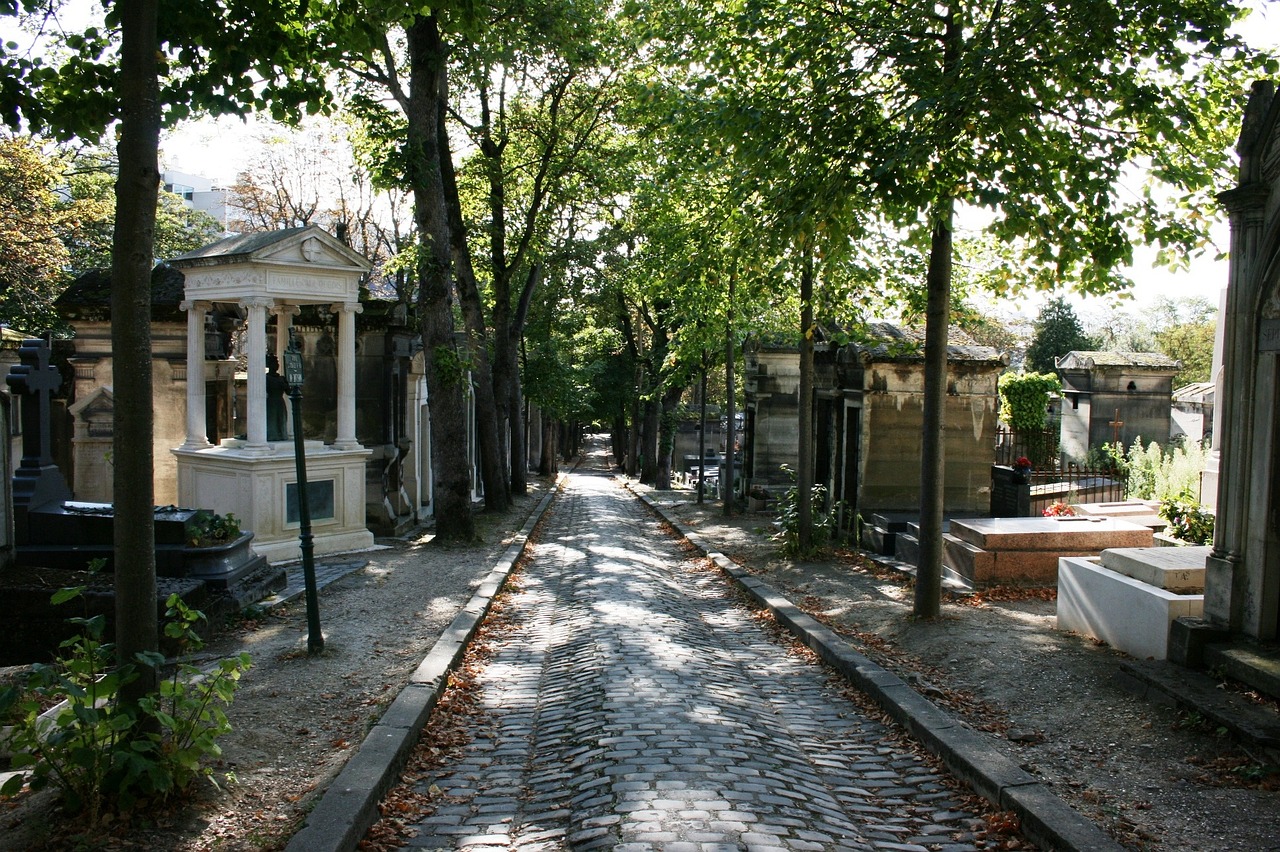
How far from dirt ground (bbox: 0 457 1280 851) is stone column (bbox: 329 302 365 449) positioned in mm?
3580

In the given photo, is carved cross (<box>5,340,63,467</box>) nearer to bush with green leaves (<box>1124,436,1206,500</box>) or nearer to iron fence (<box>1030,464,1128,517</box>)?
bush with green leaves (<box>1124,436,1206,500</box>)

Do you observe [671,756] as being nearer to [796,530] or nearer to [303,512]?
[303,512]

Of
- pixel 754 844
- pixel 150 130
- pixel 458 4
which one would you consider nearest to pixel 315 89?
pixel 458 4

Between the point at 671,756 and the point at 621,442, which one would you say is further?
the point at 621,442

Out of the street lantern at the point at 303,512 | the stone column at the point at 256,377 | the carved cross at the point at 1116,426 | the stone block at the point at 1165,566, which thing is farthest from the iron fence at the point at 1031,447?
the street lantern at the point at 303,512

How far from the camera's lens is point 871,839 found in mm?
4414

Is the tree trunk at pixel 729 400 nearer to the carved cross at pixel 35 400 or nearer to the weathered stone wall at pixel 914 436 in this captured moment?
the weathered stone wall at pixel 914 436

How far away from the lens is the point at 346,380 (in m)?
14.4

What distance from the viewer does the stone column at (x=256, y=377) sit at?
1277cm

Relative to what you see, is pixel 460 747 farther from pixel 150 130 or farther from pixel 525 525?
pixel 525 525

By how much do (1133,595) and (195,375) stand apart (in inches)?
485

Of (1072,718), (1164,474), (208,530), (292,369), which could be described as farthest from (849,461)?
(292,369)

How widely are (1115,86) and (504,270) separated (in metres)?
16.0

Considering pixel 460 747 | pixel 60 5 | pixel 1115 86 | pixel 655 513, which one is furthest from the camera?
pixel 655 513
